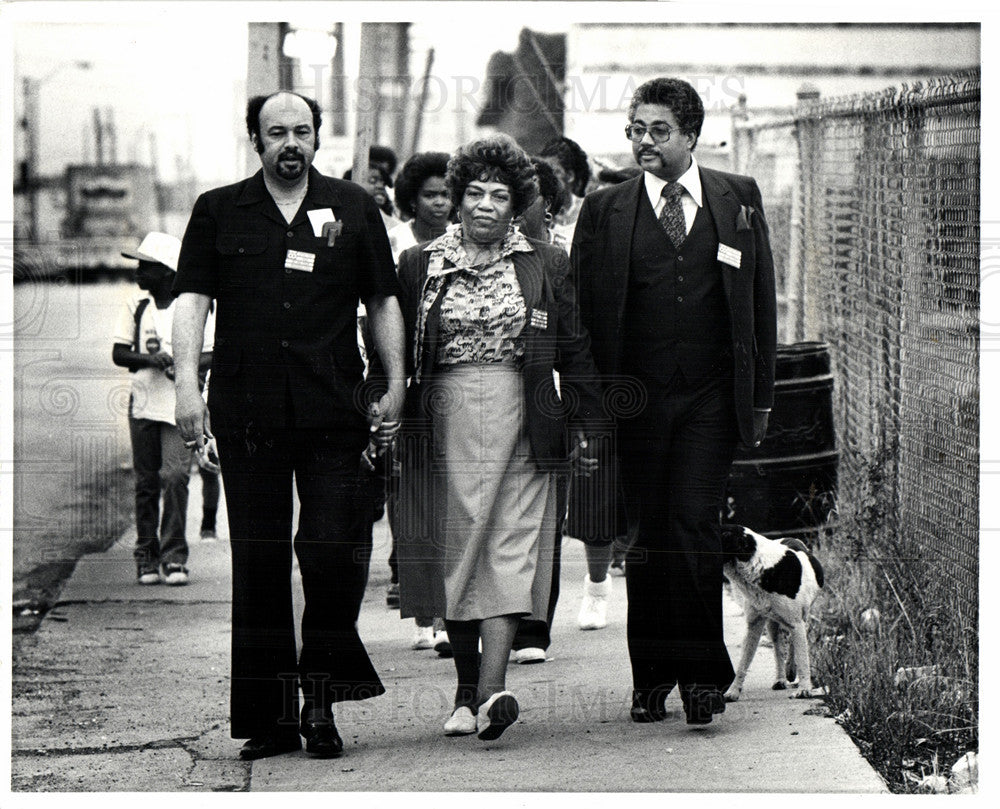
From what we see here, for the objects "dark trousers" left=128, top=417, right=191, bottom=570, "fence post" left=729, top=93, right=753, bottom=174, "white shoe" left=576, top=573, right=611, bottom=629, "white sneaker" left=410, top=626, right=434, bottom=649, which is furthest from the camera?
"fence post" left=729, top=93, right=753, bottom=174

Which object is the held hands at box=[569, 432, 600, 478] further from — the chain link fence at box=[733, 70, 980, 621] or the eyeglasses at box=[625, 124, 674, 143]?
the chain link fence at box=[733, 70, 980, 621]

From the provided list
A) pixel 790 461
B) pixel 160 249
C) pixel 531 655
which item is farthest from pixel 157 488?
pixel 790 461

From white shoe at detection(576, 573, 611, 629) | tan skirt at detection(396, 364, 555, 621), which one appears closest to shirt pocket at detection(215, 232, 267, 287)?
tan skirt at detection(396, 364, 555, 621)

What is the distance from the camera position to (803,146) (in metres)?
9.18

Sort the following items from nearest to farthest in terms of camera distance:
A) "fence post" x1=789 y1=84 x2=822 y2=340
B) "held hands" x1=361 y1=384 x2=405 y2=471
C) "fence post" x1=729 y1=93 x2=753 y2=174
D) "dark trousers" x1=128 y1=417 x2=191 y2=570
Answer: "held hands" x1=361 y1=384 x2=405 y2=471 → "dark trousers" x1=128 y1=417 x2=191 y2=570 → "fence post" x1=789 y1=84 x2=822 y2=340 → "fence post" x1=729 y1=93 x2=753 y2=174

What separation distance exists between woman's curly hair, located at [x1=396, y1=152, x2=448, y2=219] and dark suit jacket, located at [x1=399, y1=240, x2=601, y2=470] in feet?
5.95

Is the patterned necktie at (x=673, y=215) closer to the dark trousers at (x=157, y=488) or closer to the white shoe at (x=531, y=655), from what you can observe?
the white shoe at (x=531, y=655)

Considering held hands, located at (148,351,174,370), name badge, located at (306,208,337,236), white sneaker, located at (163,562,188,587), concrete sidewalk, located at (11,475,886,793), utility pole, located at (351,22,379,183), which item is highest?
utility pole, located at (351,22,379,183)

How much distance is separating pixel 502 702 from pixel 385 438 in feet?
2.92

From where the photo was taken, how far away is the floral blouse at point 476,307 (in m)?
5.67

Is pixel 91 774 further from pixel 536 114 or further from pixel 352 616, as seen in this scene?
pixel 536 114

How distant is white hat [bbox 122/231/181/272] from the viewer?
7.54 meters

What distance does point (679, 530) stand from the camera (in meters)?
5.88
